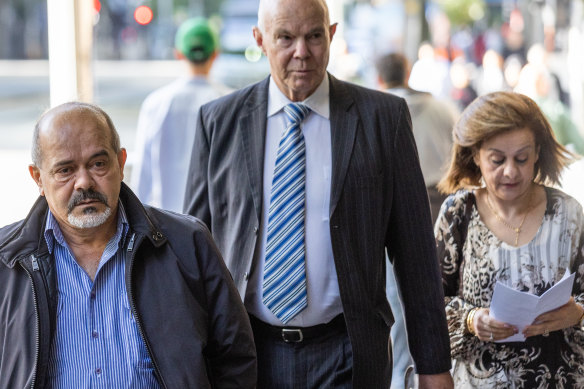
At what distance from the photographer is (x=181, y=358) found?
263 centimetres

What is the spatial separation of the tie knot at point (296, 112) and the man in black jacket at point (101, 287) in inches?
28.4

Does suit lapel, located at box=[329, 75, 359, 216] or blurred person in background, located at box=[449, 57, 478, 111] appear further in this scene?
blurred person in background, located at box=[449, 57, 478, 111]

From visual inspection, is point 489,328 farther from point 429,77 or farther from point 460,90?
point 460,90

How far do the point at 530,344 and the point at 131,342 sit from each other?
1.59 m

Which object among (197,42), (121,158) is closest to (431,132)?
(197,42)

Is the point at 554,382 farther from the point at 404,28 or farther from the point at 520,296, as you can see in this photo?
the point at 404,28

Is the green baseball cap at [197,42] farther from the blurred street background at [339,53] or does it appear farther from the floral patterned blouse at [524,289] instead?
the floral patterned blouse at [524,289]

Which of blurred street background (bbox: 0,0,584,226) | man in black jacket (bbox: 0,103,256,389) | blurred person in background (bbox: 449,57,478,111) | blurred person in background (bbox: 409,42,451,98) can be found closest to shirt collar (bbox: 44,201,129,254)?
man in black jacket (bbox: 0,103,256,389)

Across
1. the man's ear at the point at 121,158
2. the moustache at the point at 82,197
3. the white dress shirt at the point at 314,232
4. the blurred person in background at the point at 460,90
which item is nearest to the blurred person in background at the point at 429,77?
the blurred person in background at the point at 460,90

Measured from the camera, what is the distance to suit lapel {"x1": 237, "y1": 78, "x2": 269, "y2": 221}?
3.32 meters

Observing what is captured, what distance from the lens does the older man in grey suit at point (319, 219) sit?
325 centimetres

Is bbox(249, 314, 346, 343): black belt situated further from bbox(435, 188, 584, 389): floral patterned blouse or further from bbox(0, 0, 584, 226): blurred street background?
bbox(0, 0, 584, 226): blurred street background

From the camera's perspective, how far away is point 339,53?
16.5 m

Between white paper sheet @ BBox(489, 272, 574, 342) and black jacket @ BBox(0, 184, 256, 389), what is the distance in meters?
0.97
